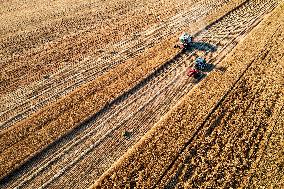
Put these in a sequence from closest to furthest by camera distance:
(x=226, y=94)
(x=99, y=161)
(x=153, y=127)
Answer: (x=99, y=161)
(x=153, y=127)
(x=226, y=94)

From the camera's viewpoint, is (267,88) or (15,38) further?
(15,38)

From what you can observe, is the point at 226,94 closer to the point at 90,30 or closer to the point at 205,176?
the point at 205,176

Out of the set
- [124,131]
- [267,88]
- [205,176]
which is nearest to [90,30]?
[124,131]

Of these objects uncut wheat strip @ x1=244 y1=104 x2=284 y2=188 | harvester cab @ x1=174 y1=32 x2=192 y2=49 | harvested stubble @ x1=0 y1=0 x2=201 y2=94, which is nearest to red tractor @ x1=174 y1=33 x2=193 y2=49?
harvester cab @ x1=174 y1=32 x2=192 y2=49

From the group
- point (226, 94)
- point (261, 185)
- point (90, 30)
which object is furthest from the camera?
point (90, 30)

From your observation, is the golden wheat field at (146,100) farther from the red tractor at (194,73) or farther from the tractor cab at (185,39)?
the tractor cab at (185,39)

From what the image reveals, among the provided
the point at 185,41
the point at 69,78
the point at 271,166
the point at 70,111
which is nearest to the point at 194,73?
the point at 185,41

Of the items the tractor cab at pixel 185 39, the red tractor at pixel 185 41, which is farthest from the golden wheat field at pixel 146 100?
the tractor cab at pixel 185 39
